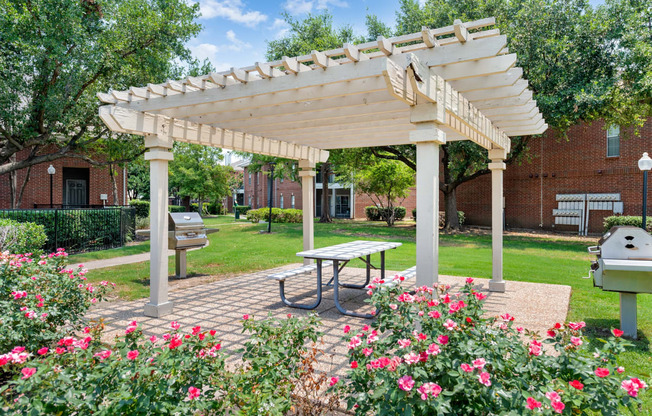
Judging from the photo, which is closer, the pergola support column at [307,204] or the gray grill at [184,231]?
the gray grill at [184,231]

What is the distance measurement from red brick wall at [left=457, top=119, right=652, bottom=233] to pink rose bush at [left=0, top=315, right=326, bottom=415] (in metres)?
18.0

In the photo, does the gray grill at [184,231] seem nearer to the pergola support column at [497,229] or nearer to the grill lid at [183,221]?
the grill lid at [183,221]

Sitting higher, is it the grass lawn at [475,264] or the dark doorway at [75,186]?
the dark doorway at [75,186]

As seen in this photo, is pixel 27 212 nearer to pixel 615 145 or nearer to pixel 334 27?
pixel 334 27

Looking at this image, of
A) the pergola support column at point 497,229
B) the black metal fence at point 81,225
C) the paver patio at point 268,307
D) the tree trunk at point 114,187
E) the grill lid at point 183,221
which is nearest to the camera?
the paver patio at point 268,307

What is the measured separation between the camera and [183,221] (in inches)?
303

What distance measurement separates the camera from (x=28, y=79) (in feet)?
39.7

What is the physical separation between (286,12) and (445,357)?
82.1ft

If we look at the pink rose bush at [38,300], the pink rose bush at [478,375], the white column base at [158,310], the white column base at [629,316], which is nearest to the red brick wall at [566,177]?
the white column base at [629,316]

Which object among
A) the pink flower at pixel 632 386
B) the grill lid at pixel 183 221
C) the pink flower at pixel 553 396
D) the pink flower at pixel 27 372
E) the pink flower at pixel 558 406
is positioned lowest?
the pink flower at pixel 558 406

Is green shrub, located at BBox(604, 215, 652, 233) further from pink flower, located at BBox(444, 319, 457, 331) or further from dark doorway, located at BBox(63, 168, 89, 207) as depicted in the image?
dark doorway, located at BBox(63, 168, 89, 207)

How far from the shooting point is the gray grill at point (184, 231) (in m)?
7.56

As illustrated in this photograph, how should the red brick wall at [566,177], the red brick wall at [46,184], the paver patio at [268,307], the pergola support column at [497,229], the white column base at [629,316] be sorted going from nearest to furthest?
1. the white column base at [629,316]
2. the paver patio at [268,307]
3. the pergola support column at [497,229]
4. the red brick wall at [566,177]
5. the red brick wall at [46,184]

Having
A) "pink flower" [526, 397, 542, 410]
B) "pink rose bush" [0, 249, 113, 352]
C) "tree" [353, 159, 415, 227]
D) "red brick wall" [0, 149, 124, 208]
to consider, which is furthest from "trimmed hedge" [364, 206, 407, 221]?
"pink flower" [526, 397, 542, 410]
